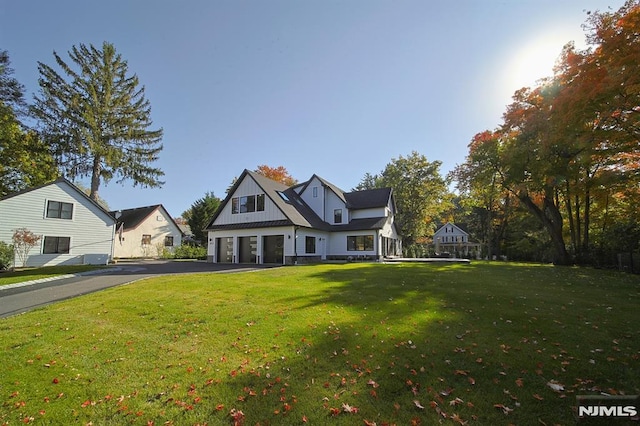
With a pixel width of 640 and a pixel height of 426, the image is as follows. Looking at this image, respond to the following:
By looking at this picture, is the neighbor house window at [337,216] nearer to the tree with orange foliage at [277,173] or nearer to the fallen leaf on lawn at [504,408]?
the tree with orange foliage at [277,173]

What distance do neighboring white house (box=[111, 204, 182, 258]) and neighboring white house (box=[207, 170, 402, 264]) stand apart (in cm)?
1376

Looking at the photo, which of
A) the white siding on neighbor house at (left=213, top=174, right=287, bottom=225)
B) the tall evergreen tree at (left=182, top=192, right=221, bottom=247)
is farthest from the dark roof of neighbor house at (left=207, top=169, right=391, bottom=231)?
the tall evergreen tree at (left=182, top=192, right=221, bottom=247)

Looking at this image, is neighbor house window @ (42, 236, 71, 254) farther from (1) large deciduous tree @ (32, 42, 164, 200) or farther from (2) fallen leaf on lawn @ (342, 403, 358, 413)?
(2) fallen leaf on lawn @ (342, 403, 358, 413)

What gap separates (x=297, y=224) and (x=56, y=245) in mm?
17011

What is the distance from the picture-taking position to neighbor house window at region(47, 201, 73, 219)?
68.4 feet

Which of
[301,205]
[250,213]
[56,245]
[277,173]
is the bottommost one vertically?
A: [56,245]

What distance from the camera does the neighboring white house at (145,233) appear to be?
108 ft

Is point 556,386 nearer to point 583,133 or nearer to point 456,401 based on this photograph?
point 456,401

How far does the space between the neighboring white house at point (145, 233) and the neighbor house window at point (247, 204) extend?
15921mm

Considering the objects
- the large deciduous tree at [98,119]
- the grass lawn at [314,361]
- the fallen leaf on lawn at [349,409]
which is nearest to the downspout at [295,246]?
the grass lawn at [314,361]

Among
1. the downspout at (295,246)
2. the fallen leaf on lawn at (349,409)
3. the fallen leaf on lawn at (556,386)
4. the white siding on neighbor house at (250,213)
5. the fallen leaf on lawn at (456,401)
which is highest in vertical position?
the white siding on neighbor house at (250,213)

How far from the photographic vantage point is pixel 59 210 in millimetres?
21266

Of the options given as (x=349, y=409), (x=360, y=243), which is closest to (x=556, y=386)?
(x=349, y=409)

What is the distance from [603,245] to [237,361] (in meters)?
25.6
